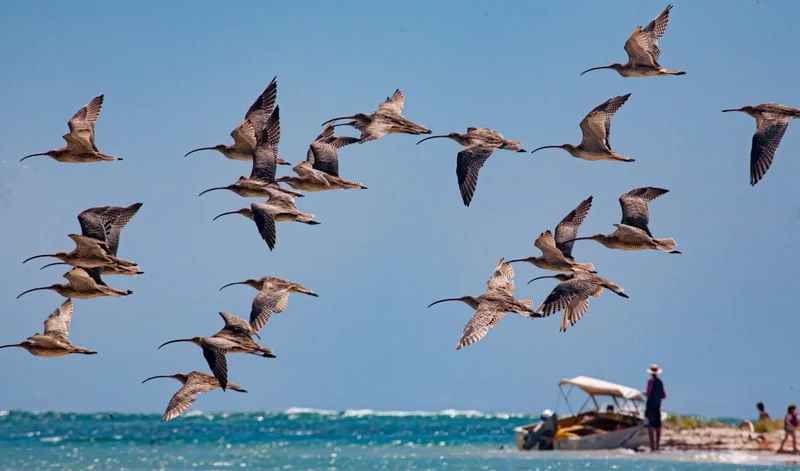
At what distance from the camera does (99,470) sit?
31812 millimetres

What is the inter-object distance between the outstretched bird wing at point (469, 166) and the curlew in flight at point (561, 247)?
5.14 feet

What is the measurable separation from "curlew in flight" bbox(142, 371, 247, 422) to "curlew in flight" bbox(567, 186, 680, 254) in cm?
613

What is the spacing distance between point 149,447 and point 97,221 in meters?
26.5

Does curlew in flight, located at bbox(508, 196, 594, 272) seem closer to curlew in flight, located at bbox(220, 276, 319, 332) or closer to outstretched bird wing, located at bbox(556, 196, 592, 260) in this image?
outstretched bird wing, located at bbox(556, 196, 592, 260)

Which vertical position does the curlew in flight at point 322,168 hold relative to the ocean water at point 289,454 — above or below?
above

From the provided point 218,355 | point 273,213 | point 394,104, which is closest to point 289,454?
point 394,104

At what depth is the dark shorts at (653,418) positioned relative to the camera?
31125 millimetres

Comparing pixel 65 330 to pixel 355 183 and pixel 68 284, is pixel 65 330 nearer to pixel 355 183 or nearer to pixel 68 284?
pixel 68 284

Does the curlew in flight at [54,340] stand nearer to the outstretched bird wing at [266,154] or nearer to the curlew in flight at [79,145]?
the curlew in flight at [79,145]

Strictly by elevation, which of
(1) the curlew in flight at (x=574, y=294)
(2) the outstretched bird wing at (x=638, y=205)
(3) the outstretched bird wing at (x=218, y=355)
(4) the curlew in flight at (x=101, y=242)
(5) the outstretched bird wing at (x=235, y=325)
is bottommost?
(3) the outstretched bird wing at (x=218, y=355)

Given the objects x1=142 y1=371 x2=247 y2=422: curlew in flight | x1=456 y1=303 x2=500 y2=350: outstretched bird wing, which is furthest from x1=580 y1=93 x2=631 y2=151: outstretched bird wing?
x1=142 y1=371 x2=247 y2=422: curlew in flight

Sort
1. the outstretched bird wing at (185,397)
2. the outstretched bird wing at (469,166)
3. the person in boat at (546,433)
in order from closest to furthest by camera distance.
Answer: the outstretched bird wing at (185,397) → the outstretched bird wing at (469,166) → the person in boat at (546,433)

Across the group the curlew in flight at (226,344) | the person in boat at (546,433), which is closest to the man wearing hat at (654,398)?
the person in boat at (546,433)

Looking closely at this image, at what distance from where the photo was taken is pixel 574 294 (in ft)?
52.3
